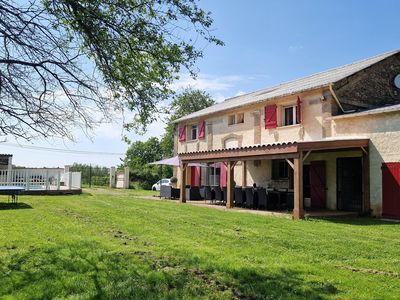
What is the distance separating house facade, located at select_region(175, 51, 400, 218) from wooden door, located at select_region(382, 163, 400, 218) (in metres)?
0.03

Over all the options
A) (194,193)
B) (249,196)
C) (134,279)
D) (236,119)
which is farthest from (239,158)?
(134,279)

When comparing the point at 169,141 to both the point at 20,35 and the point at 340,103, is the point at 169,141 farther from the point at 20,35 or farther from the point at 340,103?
the point at 20,35

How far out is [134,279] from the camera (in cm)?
504

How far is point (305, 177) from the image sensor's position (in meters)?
18.0

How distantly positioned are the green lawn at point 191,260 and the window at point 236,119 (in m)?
11.6

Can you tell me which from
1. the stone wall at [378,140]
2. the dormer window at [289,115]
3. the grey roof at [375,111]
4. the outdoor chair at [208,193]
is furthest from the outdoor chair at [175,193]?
the stone wall at [378,140]

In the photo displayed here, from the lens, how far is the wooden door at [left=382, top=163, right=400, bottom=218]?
13.4m

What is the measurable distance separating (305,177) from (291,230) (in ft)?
28.4

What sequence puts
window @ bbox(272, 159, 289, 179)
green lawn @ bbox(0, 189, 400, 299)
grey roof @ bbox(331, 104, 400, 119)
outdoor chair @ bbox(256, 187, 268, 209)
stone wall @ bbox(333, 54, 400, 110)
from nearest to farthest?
green lawn @ bbox(0, 189, 400, 299), grey roof @ bbox(331, 104, 400, 119), outdoor chair @ bbox(256, 187, 268, 209), stone wall @ bbox(333, 54, 400, 110), window @ bbox(272, 159, 289, 179)

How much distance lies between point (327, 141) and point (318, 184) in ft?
14.7

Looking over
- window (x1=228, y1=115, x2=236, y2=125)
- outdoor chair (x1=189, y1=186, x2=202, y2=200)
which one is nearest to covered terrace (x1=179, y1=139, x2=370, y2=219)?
outdoor chair (x1=189, y1=186, x2=202, y2=200)

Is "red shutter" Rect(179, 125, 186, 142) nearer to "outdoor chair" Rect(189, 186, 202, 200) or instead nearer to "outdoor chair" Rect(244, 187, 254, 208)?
"outdoor chair" Rect(189, 186, 202, 200)

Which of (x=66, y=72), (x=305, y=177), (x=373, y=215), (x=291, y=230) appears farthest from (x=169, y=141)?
(x=66, y=72)

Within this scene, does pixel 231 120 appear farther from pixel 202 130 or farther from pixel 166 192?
pixel 166 192
